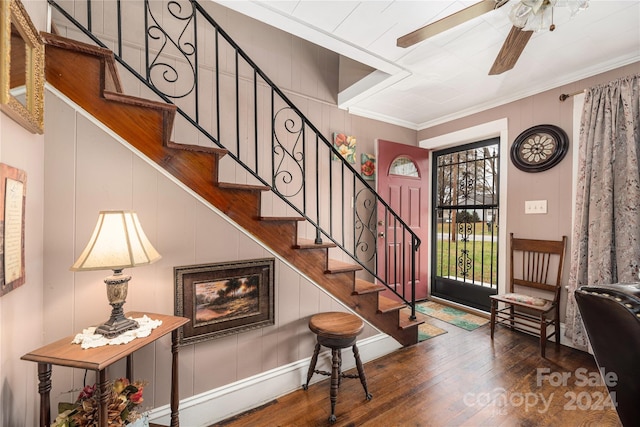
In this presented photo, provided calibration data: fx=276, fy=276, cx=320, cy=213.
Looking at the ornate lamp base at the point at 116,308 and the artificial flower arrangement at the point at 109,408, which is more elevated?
the ornate lamp base at the point at 116,308

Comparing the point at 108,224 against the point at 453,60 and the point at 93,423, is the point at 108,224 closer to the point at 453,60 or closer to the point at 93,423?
the point at 93,423

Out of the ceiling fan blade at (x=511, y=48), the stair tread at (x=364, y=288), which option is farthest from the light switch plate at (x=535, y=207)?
the stair tread at (x=364, y=288)

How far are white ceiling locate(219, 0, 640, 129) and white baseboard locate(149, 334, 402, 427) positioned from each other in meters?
2.42

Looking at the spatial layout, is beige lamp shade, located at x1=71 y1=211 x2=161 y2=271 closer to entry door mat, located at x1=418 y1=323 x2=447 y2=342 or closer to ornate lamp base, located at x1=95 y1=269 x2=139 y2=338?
ornate lamp base, located at x1=95 y1=269 x2=139 y2=338

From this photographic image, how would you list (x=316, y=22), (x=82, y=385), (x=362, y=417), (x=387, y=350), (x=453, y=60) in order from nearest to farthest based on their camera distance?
(x=82, y=385) < (x=362, y=417) < (x=316, y=22) < (x=453, y=60) < (x=387, y=350)

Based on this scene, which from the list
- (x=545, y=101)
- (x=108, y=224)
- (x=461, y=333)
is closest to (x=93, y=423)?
(x=108, y=224)

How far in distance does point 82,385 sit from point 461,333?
3.15m

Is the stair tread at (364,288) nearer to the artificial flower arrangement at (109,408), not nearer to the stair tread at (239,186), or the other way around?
the stair tread at (239,186)

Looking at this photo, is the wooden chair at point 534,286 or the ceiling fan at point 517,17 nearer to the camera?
the ceiling fan at point 517,17

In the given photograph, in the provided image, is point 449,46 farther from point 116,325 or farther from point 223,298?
point 116,325

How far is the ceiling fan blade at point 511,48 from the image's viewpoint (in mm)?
1666

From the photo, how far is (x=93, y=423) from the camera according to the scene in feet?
3.65

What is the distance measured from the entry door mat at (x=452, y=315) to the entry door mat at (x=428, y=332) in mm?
289

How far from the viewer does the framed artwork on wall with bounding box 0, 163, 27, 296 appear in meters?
0.91
